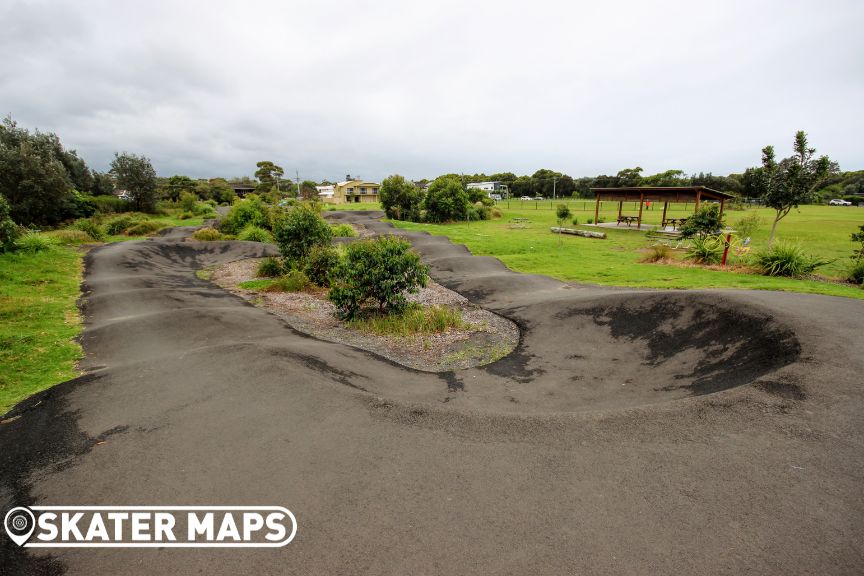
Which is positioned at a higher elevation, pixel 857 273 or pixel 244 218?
pixel 244 218

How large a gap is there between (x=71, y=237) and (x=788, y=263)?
37.5 m

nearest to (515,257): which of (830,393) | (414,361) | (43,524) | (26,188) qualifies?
(414,361)

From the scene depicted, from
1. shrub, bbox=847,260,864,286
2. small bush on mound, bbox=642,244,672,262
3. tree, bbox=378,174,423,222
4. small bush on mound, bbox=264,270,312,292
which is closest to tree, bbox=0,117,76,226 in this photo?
small bush on mound, bbox=264,270,312,292

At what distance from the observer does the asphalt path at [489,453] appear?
3.28 m

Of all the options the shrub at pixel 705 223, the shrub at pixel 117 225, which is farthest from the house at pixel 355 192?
the shrub at pixel 705 223

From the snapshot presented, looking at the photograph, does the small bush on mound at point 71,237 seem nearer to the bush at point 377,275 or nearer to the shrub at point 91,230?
the shrub at point 91,230

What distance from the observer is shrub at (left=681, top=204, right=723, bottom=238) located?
18891 mm

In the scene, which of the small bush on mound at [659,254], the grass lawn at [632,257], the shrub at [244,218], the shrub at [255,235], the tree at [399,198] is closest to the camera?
the grass lawn at [632,257]

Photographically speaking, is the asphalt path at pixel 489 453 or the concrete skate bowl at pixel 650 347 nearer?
the asphalt path at pixel 489 453

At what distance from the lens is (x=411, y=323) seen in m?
11.3

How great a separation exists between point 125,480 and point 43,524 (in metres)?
0.67

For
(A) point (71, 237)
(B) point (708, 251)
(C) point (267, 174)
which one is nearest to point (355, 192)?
(C) point (267, 174)

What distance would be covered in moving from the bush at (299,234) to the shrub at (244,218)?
14.8 m

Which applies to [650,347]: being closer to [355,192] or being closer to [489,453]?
[489,453]
